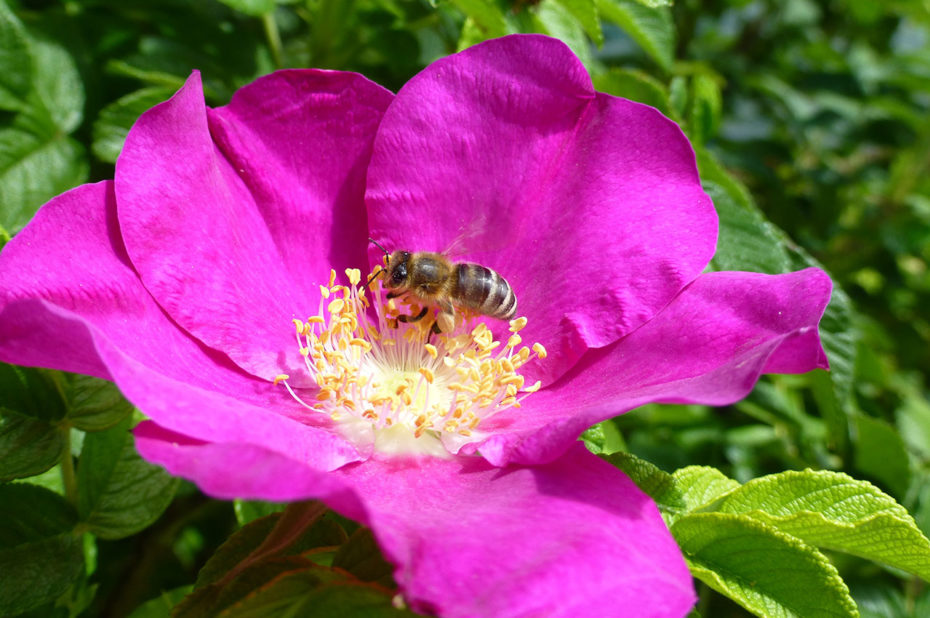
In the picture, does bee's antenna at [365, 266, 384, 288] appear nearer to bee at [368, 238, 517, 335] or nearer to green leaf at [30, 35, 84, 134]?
bee at [368, 238, 517, 335]

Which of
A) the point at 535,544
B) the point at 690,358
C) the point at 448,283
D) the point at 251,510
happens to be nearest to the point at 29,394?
the point at 251,510

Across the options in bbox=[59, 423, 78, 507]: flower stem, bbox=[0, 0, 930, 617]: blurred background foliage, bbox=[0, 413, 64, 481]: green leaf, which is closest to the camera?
bbox=[0, 413, 64, 481]: green leaf

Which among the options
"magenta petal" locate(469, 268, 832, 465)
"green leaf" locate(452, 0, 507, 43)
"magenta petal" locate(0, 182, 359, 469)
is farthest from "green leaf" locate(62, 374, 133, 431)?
"green leaf" locate(452, 0, 507, 43)

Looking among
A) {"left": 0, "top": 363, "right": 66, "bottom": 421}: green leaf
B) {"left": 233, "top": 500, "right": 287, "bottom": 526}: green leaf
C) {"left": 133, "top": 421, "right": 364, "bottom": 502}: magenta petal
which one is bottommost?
{"left": 233, "top": 500, "right": 287, "bottom": 526}: green leaf

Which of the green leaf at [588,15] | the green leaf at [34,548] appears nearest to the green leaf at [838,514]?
the green leaf at [588,15]

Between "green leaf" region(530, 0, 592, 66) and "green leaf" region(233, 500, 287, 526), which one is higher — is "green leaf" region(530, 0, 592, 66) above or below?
above

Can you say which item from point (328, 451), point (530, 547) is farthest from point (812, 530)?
point (328, 451)

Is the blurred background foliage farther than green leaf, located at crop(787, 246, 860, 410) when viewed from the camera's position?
No
